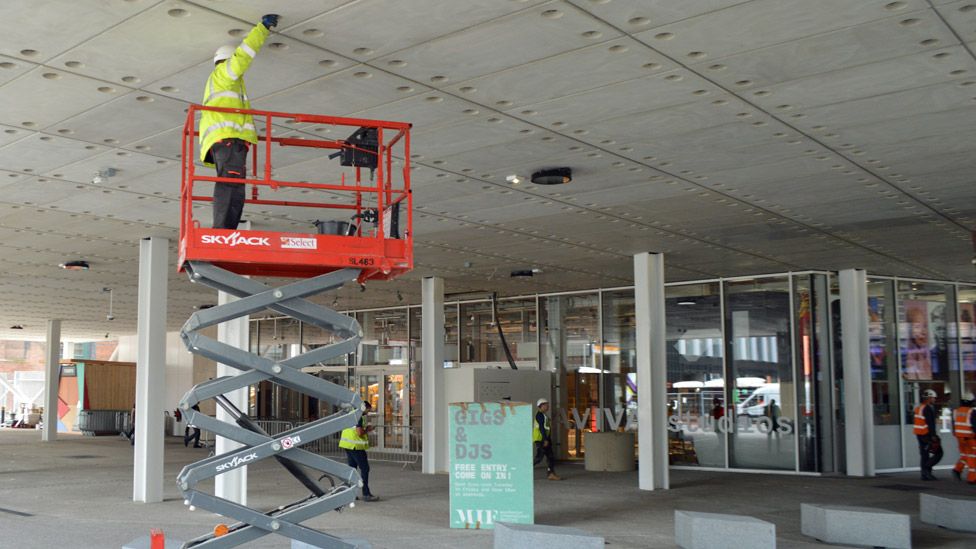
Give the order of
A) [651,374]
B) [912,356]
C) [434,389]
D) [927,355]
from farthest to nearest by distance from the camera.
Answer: [927,355], [912,356], [434,389], [651,374]

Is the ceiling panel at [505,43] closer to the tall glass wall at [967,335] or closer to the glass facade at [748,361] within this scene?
the glass facade at [748,361]

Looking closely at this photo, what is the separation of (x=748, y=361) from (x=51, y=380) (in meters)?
21.8

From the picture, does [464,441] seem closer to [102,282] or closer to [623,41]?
[623,41]

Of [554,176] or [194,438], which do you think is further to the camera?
[194,438]

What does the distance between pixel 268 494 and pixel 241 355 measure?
28.8 ft

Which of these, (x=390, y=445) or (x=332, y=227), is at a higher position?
(x=332, y=227)

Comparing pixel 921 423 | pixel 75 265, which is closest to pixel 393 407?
pixel 75 265

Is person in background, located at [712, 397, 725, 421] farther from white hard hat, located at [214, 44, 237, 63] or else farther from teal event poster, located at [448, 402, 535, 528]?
white hard hat, located at [214, 44, 237, 63]

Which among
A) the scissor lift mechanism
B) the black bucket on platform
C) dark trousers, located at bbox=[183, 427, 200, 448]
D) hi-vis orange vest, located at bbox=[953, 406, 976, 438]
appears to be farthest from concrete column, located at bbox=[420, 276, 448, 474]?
the black bucket on platform

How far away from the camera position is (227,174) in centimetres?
712

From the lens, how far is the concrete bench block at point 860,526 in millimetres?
10102

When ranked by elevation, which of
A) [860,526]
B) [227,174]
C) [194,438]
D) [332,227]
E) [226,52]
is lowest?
[194,438]

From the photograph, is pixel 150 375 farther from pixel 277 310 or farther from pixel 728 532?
pixel 728 532

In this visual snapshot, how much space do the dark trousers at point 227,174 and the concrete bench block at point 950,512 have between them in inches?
376
